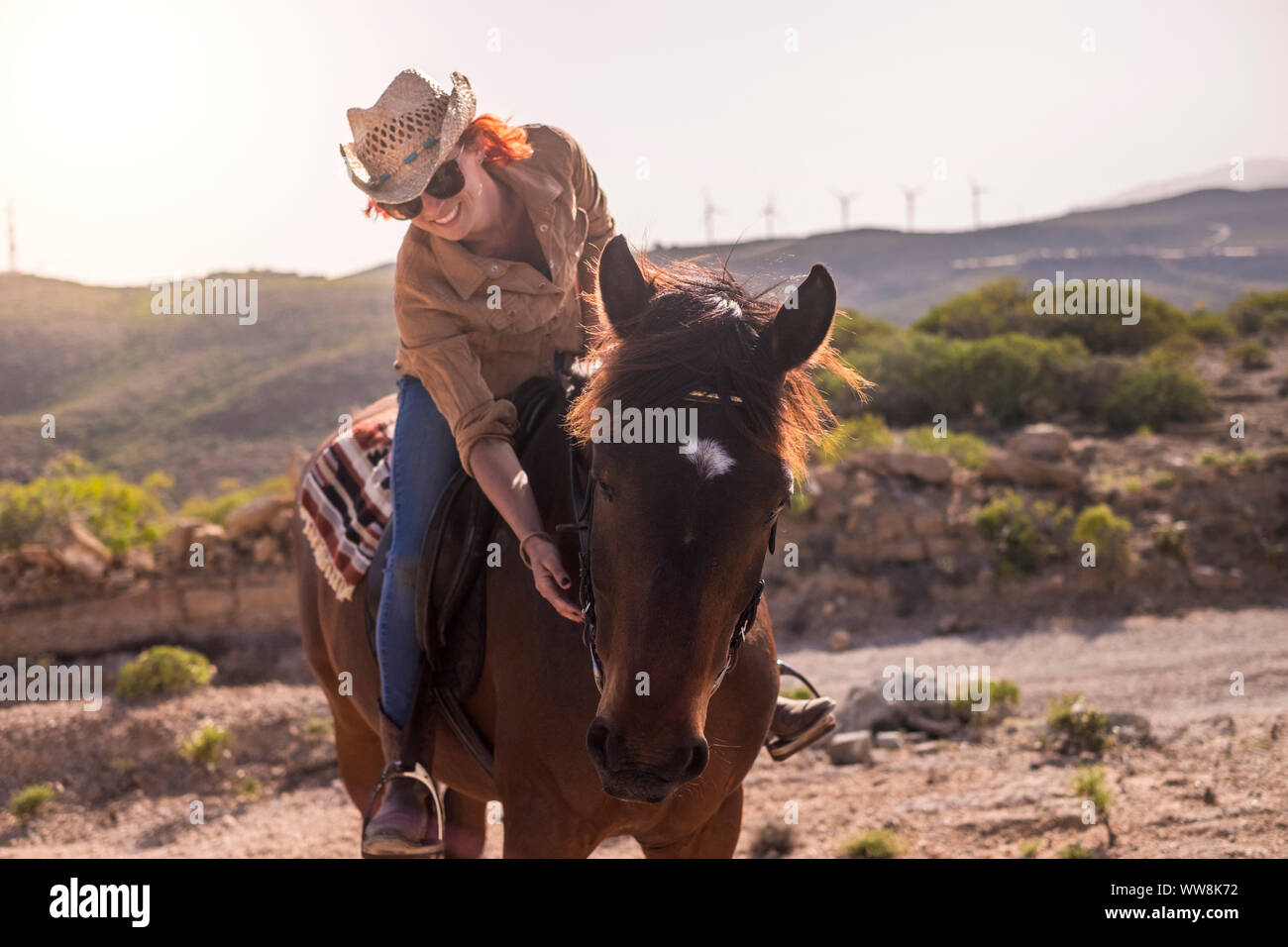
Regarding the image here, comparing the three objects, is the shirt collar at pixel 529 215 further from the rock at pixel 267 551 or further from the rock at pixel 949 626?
the rock at pixel 267 551

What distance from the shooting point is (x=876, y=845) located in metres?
6.01

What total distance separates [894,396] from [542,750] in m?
17.2

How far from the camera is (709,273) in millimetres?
3014

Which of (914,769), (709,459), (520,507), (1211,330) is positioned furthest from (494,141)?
(1211,330)

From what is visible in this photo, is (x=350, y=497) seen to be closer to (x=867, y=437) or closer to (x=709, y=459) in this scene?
(x=709, y=459)

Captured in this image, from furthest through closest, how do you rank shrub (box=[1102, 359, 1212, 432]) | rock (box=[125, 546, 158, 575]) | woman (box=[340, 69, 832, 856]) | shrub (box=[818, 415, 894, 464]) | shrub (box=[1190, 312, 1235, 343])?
shrub (box=[1190, 312, 1235, 343]) < shrub (box=[1102, 359, 1212, 432]) < shrub (box=[818, 415, 894, 464]) < rock (box=[125, 546, 158, 575]) < woman (box=[340, 69, 832, 856])

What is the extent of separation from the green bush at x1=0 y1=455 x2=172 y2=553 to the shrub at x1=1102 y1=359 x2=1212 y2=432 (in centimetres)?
1542

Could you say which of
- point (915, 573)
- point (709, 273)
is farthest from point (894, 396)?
point (709, 273)

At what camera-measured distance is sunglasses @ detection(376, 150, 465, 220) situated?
3355 millimetres

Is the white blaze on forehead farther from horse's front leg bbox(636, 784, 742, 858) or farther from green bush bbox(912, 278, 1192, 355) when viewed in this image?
green bush bbox(912, 278, 1192, 355)

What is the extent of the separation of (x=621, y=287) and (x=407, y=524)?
1.45 metres

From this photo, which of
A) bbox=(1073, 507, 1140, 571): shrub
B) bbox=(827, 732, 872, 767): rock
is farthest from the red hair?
bbox=(1073, 507, 1140, 571): shrub

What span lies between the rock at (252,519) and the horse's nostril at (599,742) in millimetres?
11921
